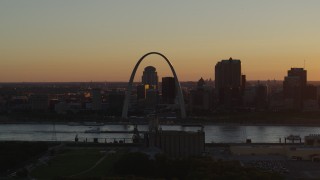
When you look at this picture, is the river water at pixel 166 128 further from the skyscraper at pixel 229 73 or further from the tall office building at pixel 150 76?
the tall office building at pixel 150 76

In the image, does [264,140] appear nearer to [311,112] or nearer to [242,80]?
[311,112]

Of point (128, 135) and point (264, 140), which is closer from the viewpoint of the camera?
point (264, 140)

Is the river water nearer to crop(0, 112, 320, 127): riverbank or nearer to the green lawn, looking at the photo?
crop(0, 112, 320, 127): riverbank

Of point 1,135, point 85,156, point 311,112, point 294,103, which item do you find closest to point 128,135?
point 1,135

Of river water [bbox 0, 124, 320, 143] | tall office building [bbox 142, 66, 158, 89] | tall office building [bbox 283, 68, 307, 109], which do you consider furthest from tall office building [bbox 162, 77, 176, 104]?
river water [bbox 0, 124, 320, 143]

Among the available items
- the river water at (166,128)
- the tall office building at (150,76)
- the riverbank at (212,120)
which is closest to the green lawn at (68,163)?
the river water at (166,128)

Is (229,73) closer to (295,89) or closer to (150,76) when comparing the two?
(295,89)
